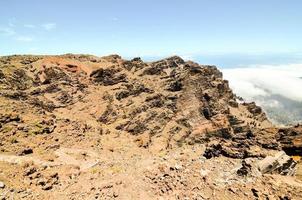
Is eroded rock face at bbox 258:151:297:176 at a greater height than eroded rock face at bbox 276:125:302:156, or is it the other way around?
eroded rock face at bbox 258:151:297:176

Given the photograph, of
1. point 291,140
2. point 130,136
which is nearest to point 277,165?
point 291,140

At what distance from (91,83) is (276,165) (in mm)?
52757

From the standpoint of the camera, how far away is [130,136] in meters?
60.4

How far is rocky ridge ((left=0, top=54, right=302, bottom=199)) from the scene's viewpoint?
23500mm

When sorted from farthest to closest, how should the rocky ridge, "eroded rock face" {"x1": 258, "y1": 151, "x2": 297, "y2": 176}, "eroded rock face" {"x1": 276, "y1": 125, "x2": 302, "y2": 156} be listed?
1. "eroded rock face" {"x1": 276, "y1": 125, "x2": 302, "y2": 156}
2. "eroded rock face" {"x1": 258, "y1": 151, "x2": 297, "y2": 176}
3. the rocky ridge

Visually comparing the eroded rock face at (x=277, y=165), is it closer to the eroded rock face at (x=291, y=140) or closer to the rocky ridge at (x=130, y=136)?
the rocky ridge at (x=130, y=136)

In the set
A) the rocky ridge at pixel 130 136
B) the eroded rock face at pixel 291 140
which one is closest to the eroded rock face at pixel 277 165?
the rocky ridge at pixel 130 136

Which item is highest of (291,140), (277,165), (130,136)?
(277,165)

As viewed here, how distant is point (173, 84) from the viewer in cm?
7425

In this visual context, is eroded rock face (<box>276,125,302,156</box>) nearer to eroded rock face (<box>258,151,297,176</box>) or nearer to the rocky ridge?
the rocky ridge

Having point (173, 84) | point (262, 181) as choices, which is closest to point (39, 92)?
point (173, 84)

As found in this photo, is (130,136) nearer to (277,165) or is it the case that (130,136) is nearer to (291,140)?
(291,140)

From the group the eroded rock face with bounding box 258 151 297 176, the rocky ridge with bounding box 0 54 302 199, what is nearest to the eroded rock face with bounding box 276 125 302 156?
the rocky ridge with bounding box 0 54 302 199

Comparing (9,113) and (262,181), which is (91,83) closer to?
(9,113)
